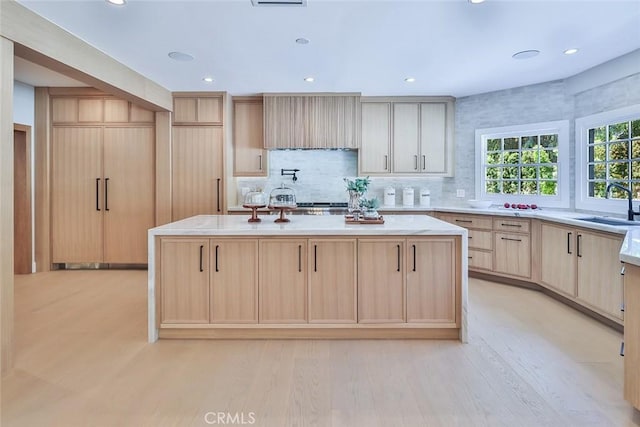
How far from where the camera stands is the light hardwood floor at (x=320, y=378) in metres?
1.80

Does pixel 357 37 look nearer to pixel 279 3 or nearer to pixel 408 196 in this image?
pixel 279 3

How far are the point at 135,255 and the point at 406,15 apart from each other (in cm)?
450

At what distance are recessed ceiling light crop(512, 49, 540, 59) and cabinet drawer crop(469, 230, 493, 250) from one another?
6.56 feet

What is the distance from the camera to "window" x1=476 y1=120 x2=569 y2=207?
4.27 metres

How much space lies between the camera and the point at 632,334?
1710 mm

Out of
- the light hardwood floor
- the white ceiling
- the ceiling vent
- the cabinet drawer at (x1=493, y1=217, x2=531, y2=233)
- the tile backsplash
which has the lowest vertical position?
the light hardwood floor

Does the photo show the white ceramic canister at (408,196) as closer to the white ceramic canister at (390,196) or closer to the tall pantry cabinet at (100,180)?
the white ceramic canister at (390,196)

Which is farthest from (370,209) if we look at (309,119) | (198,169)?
(198,169)

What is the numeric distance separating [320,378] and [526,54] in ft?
11.7

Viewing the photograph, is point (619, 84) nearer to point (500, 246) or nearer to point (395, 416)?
point (500, 246)

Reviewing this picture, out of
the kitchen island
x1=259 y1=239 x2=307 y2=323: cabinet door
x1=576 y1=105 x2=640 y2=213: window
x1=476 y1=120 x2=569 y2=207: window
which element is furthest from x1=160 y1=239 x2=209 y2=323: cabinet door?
x1=576 y1=105 x2=640 y2=213: window

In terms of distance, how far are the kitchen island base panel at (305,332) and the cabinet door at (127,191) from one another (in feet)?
8.64

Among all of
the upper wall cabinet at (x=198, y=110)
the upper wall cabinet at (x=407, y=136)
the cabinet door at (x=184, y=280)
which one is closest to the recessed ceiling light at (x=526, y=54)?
the upper wall cabinet at (x=407, y=136)

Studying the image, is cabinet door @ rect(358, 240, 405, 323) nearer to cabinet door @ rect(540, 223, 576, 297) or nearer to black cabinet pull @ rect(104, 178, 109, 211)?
cabinet door @ rect(540, 223, 576, 297)
